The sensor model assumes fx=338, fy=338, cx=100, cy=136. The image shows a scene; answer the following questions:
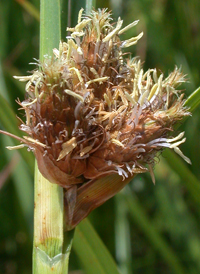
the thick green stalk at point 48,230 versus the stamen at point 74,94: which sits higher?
the stamen at point 74,94

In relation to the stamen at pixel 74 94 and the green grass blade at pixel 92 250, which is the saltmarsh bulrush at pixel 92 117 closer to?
the stamen at pixel 74 94

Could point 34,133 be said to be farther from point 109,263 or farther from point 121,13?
point 121,13

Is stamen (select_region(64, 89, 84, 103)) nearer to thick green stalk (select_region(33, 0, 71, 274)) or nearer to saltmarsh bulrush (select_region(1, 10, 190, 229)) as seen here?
saltmarsh bulrush (select_region(1, 10, 190, 229))

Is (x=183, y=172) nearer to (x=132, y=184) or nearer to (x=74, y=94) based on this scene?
(x=74, y=94)

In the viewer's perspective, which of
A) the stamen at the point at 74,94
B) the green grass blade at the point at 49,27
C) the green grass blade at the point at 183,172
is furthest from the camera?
the green grass blade at the point at 183,172

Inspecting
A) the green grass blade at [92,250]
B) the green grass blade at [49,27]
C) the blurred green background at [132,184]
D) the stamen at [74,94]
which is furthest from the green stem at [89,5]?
the blurred green background at [132,184]

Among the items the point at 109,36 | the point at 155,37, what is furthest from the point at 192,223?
the point at 109,36

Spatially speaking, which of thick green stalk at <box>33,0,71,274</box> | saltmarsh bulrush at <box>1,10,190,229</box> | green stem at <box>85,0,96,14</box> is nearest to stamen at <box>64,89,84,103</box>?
saltmarsh bulrush at <box>1,10,190,229</box>
